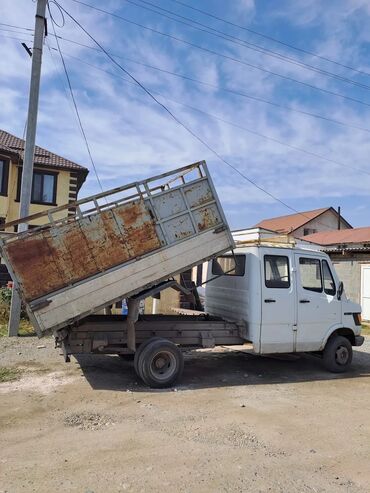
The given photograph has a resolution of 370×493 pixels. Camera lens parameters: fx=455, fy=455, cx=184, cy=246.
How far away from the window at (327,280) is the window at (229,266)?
1610 mm

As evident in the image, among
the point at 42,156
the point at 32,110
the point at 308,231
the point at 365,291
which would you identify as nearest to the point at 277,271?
the point at 32,110

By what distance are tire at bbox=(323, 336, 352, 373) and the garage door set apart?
9848 millimetres

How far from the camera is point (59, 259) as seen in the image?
6539 millimetres

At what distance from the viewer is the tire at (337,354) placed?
27.9 feet

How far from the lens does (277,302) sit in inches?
311

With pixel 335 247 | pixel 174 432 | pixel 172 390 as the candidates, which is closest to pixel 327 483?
pixel 174 432

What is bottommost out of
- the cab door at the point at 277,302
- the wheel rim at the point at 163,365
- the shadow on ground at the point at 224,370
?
the shadow on ground at the point at 224,370

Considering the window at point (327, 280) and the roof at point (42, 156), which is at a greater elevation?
the roof at point (42, 156)

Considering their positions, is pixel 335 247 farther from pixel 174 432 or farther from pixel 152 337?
pixel 174 432

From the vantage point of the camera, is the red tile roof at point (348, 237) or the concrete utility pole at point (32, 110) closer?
the concrete utility pole at point (32, 110)

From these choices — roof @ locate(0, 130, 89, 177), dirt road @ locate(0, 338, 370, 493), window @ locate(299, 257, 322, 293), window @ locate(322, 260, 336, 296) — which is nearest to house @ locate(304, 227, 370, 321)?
window @ locate(322, 260, 336, 296)

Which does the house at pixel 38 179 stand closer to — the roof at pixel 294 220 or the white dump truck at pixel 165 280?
the white dump truck at pixel 165 280

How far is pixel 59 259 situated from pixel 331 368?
5409 mm

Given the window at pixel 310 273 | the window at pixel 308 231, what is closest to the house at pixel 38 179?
the window at pixel 310 273
